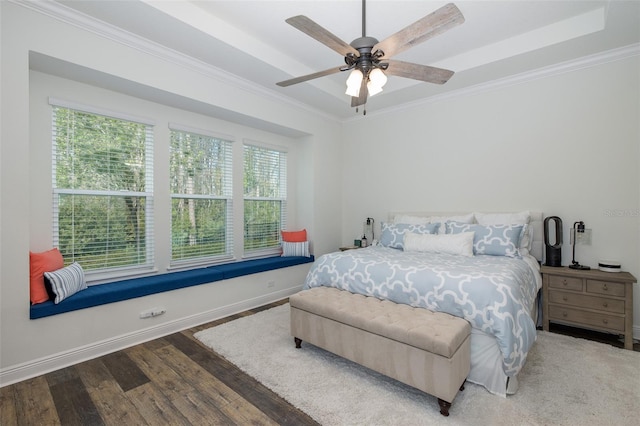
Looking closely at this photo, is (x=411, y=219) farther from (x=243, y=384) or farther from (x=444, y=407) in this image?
(x=243, y=384)

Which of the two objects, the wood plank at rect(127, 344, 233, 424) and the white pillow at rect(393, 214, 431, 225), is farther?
the white pillow at rect(393, 214, 431, 225)

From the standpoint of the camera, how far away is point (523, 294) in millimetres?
2320

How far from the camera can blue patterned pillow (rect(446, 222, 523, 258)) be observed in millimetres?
3055

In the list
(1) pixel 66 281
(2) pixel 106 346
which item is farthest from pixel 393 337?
(1) pixel 66 281

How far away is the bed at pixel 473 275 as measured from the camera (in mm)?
2016

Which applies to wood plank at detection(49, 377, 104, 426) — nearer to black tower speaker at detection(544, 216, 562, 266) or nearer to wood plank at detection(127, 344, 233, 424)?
wood plank at detection(127, 344, 233, 424)

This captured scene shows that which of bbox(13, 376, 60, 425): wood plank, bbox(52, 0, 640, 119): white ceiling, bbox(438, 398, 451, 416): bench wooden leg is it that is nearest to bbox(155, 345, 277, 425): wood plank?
bbox(13, 376, 60, 425): wood plank

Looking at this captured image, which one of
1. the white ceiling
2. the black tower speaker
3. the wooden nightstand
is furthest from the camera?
the black tower speaker

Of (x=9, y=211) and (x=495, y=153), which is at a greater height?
(x=495, y=153)

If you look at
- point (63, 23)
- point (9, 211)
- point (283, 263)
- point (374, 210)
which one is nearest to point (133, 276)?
point (9, 211)

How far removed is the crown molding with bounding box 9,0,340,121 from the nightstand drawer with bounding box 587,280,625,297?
13.5 ft

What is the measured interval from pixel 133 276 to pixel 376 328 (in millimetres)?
2662

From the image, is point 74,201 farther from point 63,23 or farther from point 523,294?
point 523,294

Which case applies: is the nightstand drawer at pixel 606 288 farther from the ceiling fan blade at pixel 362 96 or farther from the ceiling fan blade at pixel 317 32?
the ceiling fan blade at pixel 317 32
